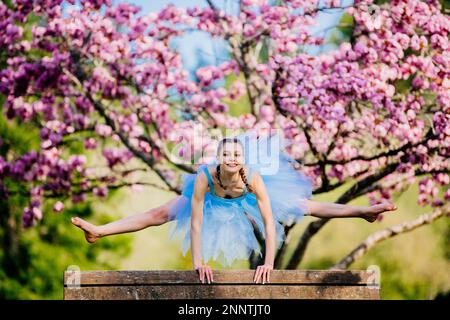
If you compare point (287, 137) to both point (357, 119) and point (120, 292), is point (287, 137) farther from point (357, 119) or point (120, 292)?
point (120, 292)

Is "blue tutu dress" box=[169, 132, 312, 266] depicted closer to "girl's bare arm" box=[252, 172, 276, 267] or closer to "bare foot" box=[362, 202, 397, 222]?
"girl's bare arm" box=[252, 172, 276, 267]

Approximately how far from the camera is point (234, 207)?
4.11 meters

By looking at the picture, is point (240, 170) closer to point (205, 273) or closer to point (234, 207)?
point (234, 207)

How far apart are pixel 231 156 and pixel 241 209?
1.70 feet

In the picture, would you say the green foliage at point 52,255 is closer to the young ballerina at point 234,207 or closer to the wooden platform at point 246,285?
the young ballerina at point 234,207

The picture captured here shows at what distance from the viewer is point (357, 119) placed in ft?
18.2

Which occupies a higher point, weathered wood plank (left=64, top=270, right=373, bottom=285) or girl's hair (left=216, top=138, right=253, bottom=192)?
girl's hair (left=216, top=138, right=253, bottom=192)

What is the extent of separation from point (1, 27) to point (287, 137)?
275cm

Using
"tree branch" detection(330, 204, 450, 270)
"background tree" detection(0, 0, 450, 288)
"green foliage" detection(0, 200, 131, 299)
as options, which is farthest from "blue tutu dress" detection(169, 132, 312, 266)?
"green foliage" detection(0, 200, 131, 299)

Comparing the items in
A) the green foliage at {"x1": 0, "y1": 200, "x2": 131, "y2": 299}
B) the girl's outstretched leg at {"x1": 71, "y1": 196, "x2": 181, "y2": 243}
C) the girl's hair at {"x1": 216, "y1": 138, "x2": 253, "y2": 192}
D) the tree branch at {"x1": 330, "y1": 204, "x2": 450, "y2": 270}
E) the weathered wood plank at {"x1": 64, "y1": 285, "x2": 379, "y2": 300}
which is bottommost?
the green foliage at {"x1": 0, "y1": 200, "x2": 131, "y2": 299}

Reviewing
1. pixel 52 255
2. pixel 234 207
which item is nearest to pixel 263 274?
pixel 234 207

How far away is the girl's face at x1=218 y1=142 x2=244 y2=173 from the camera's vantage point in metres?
3.75

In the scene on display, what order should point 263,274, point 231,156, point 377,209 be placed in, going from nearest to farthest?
point 263,274 → point 231,156 → point 377,209

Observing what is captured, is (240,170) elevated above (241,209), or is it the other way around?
(240,170)
